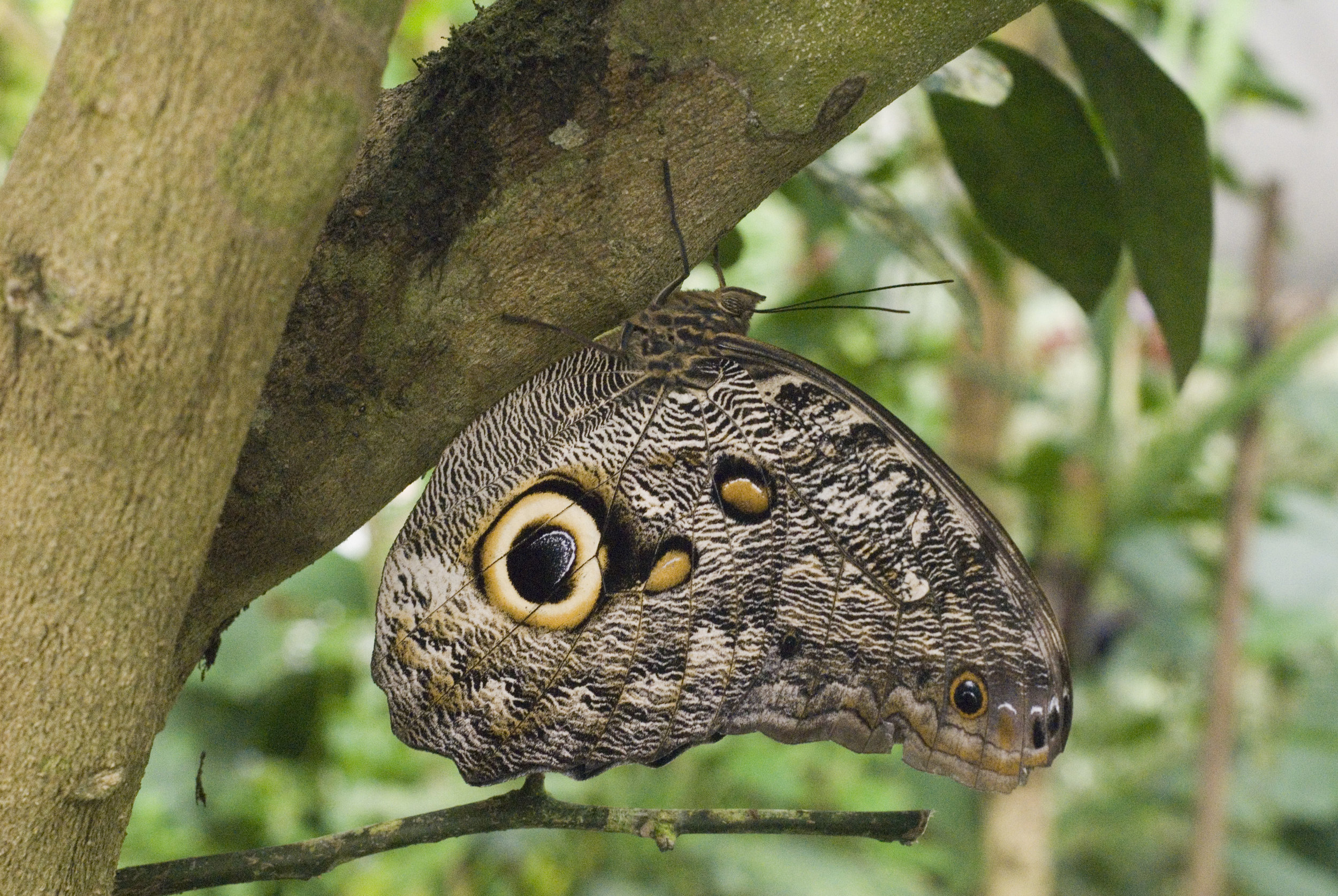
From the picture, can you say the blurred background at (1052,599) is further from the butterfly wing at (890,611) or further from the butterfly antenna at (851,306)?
the butterfly wing at (890,611)

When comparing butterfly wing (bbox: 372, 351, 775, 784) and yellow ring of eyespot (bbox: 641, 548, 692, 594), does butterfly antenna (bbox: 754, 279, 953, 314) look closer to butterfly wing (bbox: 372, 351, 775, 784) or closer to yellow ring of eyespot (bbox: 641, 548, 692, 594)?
butterfly wing (bbox: 372, 351, 775, 784)

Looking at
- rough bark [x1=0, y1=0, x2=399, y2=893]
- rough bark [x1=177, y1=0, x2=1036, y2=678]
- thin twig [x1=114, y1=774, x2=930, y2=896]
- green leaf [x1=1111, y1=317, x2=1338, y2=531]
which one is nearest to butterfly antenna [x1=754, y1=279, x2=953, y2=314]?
rough bark [x1=177, y1=0, x2=1036, y2=678]

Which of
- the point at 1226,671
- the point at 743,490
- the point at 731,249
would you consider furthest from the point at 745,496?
the point at 1226,671

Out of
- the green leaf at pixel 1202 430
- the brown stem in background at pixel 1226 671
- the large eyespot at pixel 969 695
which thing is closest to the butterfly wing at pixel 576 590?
the large eyespot at pixel 969 695

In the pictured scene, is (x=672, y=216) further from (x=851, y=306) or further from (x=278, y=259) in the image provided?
(x=851, y=306)

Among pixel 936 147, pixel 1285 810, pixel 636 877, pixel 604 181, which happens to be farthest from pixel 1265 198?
pixel 604 181
